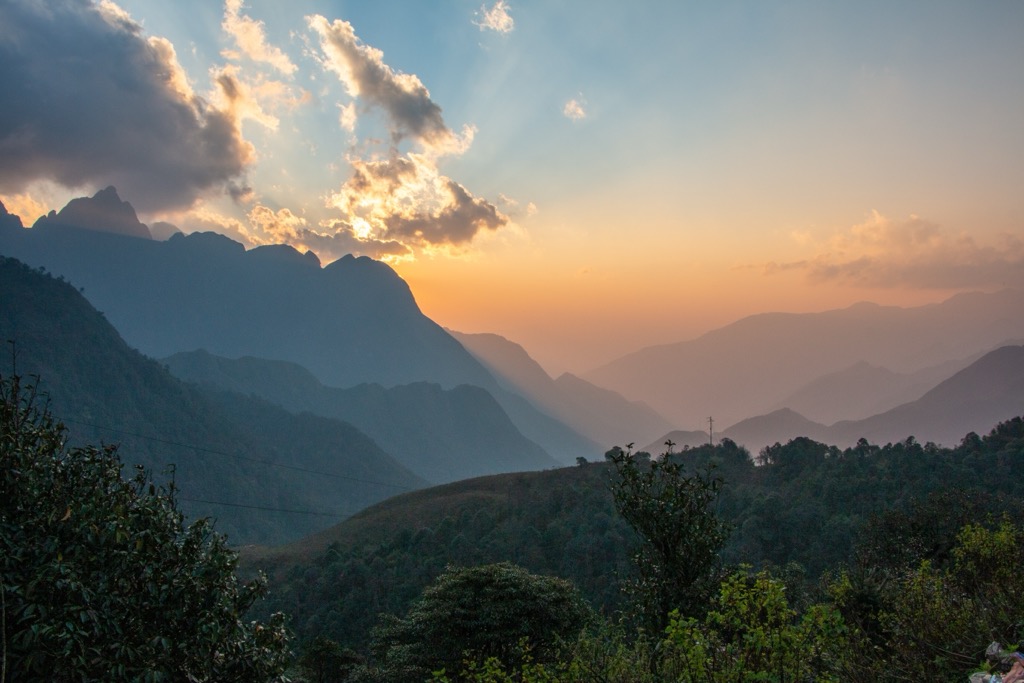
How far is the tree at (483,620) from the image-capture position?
31.9 metres

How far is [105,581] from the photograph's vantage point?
39.4ft

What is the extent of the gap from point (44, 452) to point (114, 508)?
2950mm

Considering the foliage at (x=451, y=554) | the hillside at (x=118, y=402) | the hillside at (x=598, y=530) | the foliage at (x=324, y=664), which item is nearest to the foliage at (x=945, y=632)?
the foliage at (x=324, y=664)

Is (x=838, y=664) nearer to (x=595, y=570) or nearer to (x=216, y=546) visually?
(x=216, y=546)

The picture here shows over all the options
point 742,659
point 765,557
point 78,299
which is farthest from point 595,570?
point 78,299

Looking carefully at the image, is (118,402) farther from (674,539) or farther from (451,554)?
(674,539)

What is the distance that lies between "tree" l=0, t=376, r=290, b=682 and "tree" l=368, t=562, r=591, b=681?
19.9 metres

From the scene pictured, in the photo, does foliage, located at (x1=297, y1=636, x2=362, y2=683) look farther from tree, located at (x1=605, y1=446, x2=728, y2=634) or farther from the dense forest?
tree, located at (x1=605, y1=446, x2=728, y2=634)

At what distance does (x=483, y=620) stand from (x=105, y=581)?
2363cm

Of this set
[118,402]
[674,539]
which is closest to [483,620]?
[674,539]

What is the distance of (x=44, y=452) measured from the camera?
1369cm

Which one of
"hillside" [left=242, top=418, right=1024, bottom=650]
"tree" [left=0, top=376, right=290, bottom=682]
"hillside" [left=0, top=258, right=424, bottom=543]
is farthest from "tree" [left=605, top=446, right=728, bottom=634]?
"hillside" [left=0, top=258, right=424, bottom=543]

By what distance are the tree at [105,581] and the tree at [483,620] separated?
783 inches

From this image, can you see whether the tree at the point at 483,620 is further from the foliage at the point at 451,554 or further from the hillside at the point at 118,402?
the hillside at the point at 118,402
